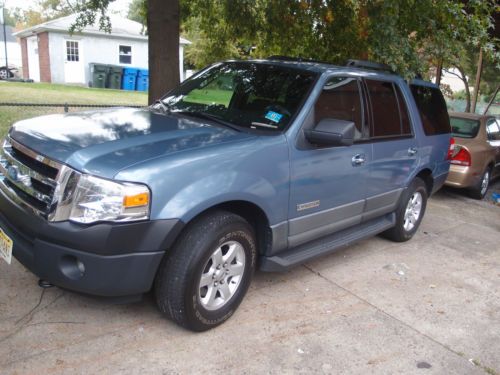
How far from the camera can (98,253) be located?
108 inches

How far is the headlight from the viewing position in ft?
8.97

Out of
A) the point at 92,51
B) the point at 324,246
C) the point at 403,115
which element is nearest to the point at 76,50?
the point at 92,51

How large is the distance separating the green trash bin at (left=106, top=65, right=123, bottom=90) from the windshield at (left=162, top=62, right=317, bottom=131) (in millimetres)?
23770

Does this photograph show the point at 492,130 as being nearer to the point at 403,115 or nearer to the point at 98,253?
the point at 403,115

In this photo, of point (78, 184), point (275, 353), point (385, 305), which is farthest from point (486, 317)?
point (78, 184)

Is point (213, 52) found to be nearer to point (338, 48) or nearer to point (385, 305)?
point (338, 48)

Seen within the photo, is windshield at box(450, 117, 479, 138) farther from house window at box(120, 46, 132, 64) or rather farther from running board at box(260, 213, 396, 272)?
house window at box(120, 46, 132, 64)

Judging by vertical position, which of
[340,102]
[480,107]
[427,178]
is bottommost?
[480,107]

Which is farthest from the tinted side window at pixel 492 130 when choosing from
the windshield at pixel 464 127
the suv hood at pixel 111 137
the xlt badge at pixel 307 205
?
the suv hood at pixel 111 137

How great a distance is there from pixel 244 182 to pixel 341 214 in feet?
4.41

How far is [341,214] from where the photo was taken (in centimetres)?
427

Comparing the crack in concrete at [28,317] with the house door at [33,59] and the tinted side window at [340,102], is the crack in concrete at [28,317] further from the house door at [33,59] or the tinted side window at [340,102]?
the house door at [33,59]

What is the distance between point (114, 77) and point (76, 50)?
9.82 ft

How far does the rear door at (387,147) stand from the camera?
4559mm
